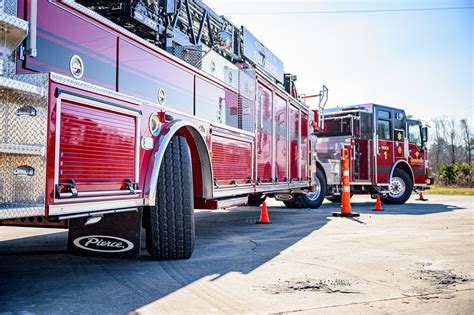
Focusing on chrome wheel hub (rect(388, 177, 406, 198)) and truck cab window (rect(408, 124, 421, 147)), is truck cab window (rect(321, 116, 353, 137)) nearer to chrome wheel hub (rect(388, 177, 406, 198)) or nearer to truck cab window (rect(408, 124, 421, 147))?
chrome wheel hub (rect(388, 177, 406, 198))

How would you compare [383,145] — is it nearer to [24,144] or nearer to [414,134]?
[414,134]

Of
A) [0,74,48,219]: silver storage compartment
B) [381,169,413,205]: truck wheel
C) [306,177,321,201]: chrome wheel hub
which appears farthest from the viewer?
[381,169,413,205]: truck wheel

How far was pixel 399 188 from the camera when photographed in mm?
13609

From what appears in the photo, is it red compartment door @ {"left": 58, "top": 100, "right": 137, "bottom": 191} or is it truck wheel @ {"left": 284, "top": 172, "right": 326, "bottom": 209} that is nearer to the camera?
red compartment door @ {"left": 58, "top": 100, "right": 137, "bottom": 191}

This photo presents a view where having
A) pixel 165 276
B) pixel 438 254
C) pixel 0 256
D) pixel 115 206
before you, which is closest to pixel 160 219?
pixel 165 276

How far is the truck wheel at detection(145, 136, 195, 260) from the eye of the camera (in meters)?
4.00

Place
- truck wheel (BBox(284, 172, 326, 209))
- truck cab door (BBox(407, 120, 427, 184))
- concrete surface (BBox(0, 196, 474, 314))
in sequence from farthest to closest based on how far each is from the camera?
truck cab door (BBox(407, 120, 427, 184)) < truck wheel (BBox(284, 172, 326, 209)) < concrete surface (BBox(0, 196, 474, 314))

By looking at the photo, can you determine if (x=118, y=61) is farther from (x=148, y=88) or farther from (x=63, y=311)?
(x=63, y=311)

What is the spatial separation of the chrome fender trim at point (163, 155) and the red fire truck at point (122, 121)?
0.01 metres

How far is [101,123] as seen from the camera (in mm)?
3121

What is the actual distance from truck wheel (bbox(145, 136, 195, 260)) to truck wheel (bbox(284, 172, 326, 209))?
7.31 metres

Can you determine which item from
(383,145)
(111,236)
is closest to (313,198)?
(383,145)

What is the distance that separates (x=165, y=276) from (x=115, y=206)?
0.80 m

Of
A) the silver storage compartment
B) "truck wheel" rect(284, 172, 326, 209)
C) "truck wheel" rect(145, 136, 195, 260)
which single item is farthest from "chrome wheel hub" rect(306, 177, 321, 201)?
the silver storage compartment
